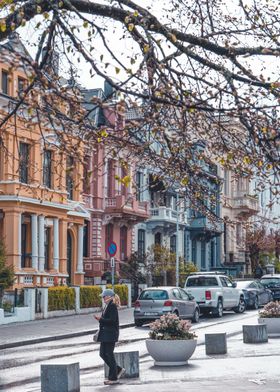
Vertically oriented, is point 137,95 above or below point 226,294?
above

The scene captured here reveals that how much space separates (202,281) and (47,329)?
1005 cm

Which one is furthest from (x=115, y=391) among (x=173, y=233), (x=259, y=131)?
(x=173, y=233)

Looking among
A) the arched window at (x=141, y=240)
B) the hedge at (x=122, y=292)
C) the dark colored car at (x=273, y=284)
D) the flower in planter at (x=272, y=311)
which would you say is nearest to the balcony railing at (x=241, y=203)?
the arched window at (x=141, y=240)

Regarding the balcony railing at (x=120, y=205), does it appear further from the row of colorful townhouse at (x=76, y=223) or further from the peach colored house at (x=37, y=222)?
the peach colored house at (x=37, y=222)

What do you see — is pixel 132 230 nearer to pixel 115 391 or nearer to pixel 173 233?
pixel 173 233

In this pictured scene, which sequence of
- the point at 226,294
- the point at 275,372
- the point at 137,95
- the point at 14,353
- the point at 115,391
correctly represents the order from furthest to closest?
the point at 226,294
the point at 14,353
the point at 275,372
the point at 115,391
the point at 137,95

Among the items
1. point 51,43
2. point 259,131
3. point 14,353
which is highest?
point 51,43

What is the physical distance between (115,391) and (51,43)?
230 inches

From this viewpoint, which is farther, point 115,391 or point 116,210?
point 116,210

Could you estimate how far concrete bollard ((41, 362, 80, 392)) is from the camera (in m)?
12.9

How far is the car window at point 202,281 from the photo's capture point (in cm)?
3694

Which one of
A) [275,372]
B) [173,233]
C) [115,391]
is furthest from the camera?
[173,233]

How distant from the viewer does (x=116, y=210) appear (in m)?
46.8

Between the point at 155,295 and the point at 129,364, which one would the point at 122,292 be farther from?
the point at 129,364
